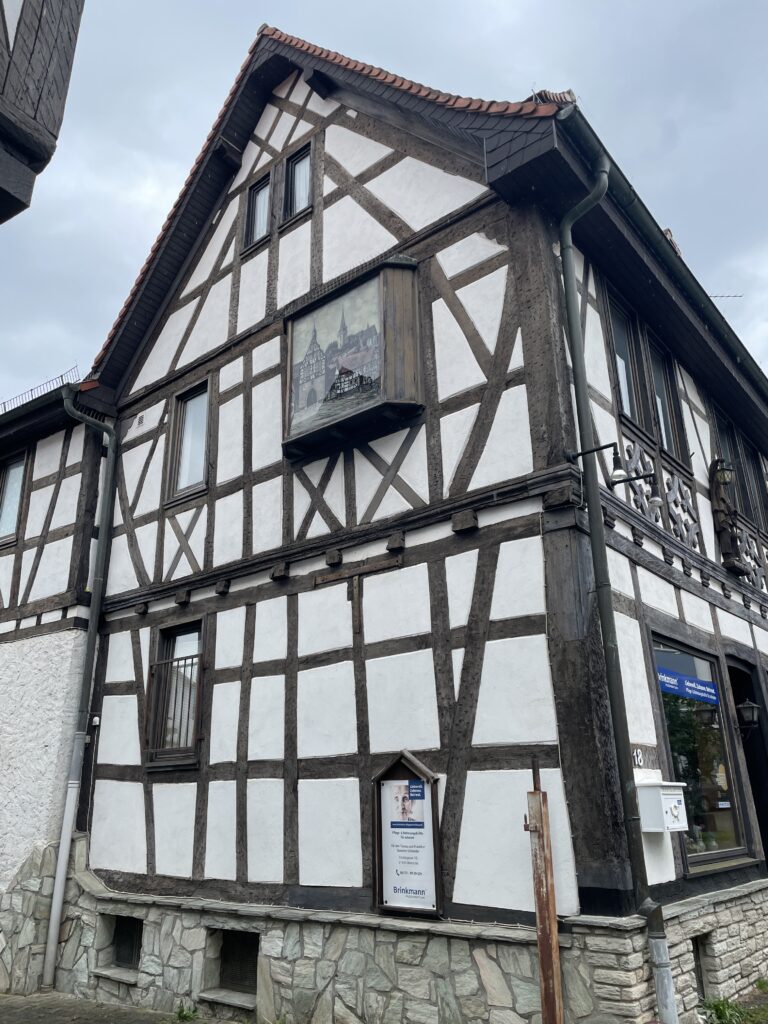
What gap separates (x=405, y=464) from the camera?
24.7ft

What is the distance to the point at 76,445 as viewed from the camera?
37.0ft

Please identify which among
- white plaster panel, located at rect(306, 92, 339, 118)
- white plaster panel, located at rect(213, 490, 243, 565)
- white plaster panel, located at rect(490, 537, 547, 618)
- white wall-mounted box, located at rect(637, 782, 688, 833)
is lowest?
white wall-mounted box, located at rect(637, 782, 688, 833)

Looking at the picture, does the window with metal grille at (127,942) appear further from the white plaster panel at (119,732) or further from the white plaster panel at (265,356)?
the white plaster panel at (265,356)

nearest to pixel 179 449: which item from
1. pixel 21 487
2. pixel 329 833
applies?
pixel 21 487

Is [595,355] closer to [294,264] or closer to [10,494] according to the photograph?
[294,264]

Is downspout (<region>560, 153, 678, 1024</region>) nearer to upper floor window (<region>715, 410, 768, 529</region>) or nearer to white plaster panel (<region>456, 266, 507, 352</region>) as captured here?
white plaster panel (<region>456, 266, 507, 352</region>)

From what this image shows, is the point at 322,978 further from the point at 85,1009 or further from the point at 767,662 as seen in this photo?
the point at 767,662

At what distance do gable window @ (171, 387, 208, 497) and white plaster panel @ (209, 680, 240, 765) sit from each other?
2578 millimetres

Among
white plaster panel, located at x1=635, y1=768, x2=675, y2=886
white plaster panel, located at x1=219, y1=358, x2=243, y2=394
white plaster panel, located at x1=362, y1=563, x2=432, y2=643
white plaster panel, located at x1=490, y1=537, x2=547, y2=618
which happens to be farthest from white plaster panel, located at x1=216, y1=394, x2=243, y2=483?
white plaster panel, located at x1=635, y1=768, x2=675, y2=886

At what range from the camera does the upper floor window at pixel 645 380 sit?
8430mm

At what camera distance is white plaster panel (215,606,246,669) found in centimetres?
852

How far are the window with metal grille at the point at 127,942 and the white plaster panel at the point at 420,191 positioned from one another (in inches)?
309

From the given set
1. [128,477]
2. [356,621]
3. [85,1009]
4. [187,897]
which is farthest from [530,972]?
[128,477]

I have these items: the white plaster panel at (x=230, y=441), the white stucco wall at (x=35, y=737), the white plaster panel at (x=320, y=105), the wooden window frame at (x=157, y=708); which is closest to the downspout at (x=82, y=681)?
the white stucco wall at (x=35, y=737)
